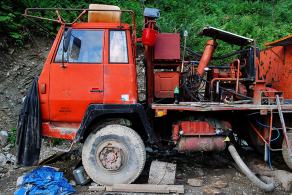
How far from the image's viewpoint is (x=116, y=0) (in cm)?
1323

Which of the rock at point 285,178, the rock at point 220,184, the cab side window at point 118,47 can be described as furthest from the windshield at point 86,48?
the rock at point 285,178

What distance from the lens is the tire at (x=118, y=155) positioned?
241 inches

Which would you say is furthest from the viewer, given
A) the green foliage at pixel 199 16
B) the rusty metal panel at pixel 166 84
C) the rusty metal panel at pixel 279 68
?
the green foliage at pixel 199 16

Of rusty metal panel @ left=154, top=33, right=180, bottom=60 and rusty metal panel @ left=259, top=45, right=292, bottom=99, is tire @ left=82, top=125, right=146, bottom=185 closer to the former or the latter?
rusty metal panel @ left=154, top=33, right=180, bottom=60

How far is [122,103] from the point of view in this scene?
6.20 meters

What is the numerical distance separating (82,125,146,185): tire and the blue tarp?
549 millimetres

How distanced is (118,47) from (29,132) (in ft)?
6.65

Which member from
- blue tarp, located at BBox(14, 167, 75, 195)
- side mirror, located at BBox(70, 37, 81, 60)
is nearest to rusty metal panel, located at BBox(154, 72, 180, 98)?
side mirror, located at BBox(70, 37, 81, 60)

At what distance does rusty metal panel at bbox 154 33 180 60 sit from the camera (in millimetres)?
6629

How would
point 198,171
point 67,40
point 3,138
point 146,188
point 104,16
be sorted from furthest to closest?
point 3,138, point 198,171, point 104,16, point 146,188, point 67,40

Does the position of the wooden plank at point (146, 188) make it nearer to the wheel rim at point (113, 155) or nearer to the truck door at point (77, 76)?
the wheel rim at point (113, 155)

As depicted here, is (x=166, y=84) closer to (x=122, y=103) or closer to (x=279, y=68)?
(x=122, y=103)

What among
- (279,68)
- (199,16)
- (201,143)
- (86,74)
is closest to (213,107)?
(201,143)

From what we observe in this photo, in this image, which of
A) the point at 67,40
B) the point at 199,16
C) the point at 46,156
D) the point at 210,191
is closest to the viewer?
the point at 67,40
